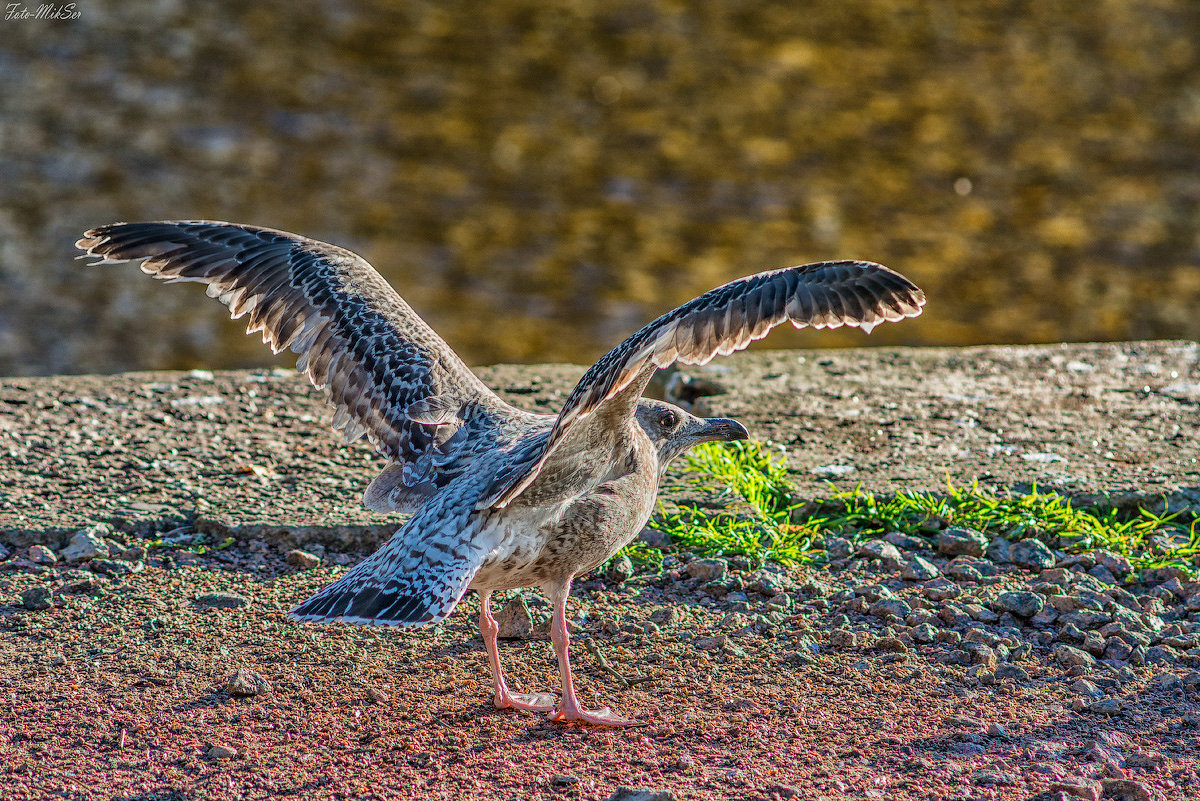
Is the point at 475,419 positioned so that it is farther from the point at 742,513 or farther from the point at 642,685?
the point at 742,513

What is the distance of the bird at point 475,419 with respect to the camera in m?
3.96

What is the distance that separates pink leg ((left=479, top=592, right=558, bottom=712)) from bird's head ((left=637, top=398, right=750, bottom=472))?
886mm

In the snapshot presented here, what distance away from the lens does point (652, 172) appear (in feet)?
43.1

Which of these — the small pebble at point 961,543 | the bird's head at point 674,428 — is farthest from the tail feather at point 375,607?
the small pebble at point 961,543

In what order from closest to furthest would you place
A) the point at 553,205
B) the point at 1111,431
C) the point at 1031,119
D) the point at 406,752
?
the point at 406,752, the point at 1111,431, the point at 553,205, the point at 1031,119

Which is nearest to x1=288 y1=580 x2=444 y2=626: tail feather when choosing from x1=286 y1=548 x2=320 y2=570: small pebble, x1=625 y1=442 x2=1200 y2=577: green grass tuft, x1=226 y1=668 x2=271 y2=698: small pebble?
x1=226 y1=668 x2=271 y2=698: small pebble

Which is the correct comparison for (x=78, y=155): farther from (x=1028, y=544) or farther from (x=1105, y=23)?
(x=1105, y=23)

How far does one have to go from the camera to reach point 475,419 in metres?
4.88

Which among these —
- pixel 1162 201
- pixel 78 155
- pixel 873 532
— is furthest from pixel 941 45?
pixel 873 532

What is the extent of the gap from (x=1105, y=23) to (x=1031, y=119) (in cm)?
366

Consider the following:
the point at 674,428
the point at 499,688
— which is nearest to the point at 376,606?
the point at 499,688

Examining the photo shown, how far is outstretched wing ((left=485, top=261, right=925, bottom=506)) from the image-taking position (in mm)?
3840

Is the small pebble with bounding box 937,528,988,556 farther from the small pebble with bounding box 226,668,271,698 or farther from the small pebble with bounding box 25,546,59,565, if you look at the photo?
the small pebble with bounding box 25,546,59,565

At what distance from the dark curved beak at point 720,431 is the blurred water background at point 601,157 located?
477 cm
